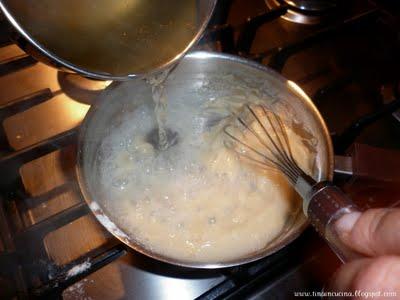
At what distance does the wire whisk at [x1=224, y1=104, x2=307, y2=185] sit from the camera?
33.3 inches

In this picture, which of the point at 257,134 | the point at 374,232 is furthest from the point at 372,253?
the point at 257,134

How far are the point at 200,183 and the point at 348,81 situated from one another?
380 millimetres

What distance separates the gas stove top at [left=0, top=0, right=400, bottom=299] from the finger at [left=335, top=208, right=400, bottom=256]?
9.5 inches

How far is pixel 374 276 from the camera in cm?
35

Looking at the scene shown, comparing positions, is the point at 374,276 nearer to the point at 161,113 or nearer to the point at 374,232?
the point at 374,232

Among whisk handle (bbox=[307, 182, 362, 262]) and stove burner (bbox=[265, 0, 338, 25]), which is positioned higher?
stove burner (bbox=[265, 0, 338, 25])

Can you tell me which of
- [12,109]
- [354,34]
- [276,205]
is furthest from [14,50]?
[354,34]

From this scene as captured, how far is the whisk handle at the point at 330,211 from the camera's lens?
1.47 ft

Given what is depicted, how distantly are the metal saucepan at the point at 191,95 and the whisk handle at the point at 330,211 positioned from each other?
90mm

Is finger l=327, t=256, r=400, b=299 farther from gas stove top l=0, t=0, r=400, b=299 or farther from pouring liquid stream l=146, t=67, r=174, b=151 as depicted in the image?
pouring liquid stream l=146, t=67, r=174, b=151

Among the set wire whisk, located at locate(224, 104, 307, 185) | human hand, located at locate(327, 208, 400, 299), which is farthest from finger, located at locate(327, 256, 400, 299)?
wire whisk, located at locate(224, 104, 307, 185)

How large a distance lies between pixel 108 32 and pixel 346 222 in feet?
1.37

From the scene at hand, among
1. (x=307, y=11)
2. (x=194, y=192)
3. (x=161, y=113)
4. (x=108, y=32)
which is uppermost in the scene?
(x=108, y=32)

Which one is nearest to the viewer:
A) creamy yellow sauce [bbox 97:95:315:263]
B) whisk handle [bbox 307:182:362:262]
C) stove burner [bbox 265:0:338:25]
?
whisk handle [bbox 307:182:362:262]
